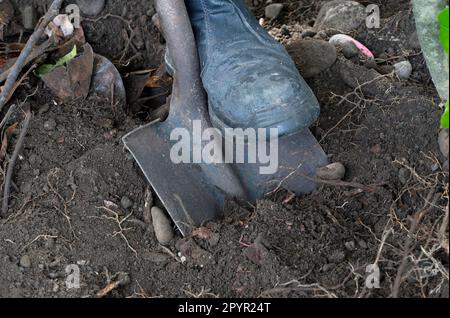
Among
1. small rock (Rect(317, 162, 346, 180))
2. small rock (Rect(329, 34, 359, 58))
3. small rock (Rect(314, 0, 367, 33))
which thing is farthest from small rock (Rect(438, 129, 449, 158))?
small rock (Rect(314, 0, 367, 33))

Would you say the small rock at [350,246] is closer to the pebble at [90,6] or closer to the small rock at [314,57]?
the small rock at [314,57]

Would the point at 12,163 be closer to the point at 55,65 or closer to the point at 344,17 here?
the point at 55,65

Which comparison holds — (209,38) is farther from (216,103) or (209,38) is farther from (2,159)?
(2,159)

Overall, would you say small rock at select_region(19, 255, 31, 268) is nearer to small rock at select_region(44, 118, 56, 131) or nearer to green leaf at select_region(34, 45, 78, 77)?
small rock at select_region(44, 118, 56, 131)

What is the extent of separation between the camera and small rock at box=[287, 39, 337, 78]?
202 centimetres

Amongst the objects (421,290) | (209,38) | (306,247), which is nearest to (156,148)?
(209,38)

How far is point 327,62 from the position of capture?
2014mm

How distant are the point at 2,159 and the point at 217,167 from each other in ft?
1.87

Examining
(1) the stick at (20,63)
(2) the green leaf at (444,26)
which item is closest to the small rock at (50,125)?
(1) the stick at (20,63)

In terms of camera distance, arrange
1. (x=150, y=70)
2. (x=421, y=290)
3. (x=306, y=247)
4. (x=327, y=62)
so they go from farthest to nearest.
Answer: (x=150, y=70), (x=327, y=62), (x=306, y=247), (x=421, y=290)

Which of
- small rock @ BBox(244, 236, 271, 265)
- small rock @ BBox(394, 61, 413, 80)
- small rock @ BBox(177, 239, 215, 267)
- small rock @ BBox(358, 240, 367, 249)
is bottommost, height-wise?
small rock @ BBox(358, 240, 367, 249)

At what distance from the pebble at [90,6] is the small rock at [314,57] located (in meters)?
0.64

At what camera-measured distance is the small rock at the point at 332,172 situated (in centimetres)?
178

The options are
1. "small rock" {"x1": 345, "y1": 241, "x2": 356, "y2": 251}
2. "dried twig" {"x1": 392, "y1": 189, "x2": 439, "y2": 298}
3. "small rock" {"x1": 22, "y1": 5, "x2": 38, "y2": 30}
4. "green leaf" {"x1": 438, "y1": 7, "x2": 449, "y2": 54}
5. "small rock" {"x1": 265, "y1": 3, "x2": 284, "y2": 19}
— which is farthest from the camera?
"small rock" {"x1": 265, "y1": 3, "x2": 284, "y2": 19}
